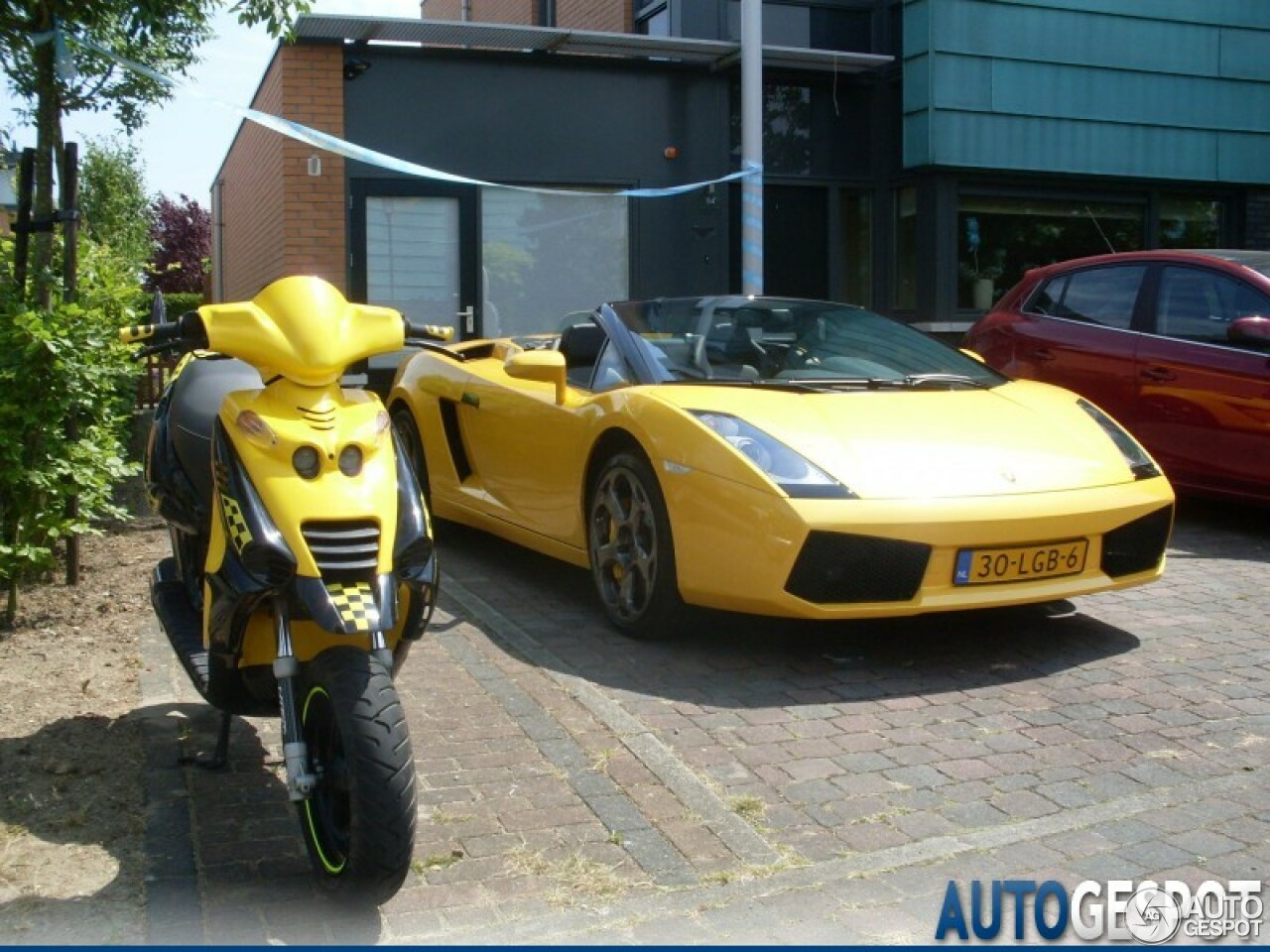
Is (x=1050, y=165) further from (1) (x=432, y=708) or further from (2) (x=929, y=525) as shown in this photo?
(1) (x=432, y=708)

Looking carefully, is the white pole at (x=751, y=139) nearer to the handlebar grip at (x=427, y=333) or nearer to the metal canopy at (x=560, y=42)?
the metal canopy at (x=560, y=42)

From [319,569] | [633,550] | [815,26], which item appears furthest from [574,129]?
[319,569]

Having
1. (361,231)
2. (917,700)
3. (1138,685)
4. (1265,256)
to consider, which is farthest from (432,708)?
(361,231)

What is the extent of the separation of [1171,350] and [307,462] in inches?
232

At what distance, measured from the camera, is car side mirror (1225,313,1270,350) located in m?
Answer: 7.30

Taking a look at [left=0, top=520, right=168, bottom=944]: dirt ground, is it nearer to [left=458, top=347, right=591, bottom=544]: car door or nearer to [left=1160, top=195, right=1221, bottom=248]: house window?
[left=458, top=347, right=591, bottom=544]: car door

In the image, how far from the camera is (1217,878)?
3.40m

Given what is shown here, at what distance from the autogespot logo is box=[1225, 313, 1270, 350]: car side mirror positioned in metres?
4.58

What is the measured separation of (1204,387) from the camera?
7668 millimetres

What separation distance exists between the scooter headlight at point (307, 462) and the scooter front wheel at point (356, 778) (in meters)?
0.43

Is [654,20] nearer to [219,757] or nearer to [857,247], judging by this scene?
[857,247]

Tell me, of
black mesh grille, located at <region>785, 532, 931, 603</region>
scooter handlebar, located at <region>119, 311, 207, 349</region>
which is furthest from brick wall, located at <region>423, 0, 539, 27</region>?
scooter handlebar, located at <region>119, 311, 207, 349</region>

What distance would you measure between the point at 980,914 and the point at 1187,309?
5609 millimetres

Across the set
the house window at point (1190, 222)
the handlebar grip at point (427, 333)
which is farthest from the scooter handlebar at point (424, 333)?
the house window at point (1190, 222)
